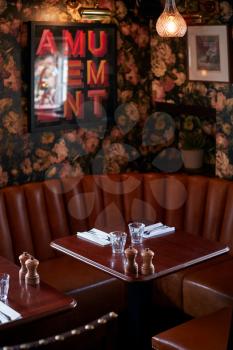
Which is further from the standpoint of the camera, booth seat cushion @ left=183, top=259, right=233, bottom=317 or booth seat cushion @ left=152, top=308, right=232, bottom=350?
booth seat cushion @ left=183, top=259, right=233, bottom=317

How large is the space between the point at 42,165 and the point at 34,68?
753mm

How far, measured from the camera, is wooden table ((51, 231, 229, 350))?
3.45 m

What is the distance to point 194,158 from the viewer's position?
5141mm

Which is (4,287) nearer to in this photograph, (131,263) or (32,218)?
(131,263)

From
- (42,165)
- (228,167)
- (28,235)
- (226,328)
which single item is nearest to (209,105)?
(228,167)

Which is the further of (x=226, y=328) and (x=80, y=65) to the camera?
(x=80, y=65)

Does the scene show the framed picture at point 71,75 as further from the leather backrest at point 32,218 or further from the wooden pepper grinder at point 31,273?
the wooden pepper grinder at point 31,273

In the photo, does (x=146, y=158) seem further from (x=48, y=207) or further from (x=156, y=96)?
(x=48, y=207)

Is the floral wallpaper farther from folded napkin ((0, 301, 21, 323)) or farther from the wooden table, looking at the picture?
folded napkin ((0, 301, 21, 323))

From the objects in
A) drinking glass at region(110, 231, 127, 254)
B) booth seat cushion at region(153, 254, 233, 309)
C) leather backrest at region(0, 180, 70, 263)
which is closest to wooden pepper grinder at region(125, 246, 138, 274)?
drinking glass at region(110, 231, 127, 254)

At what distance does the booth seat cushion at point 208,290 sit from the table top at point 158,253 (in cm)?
36

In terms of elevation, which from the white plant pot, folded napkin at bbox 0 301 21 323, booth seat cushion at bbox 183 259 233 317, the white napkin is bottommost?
booth seat cushion at bbox 183 259 233 317

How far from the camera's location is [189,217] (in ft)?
15.9

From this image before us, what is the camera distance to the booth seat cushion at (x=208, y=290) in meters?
3.99
